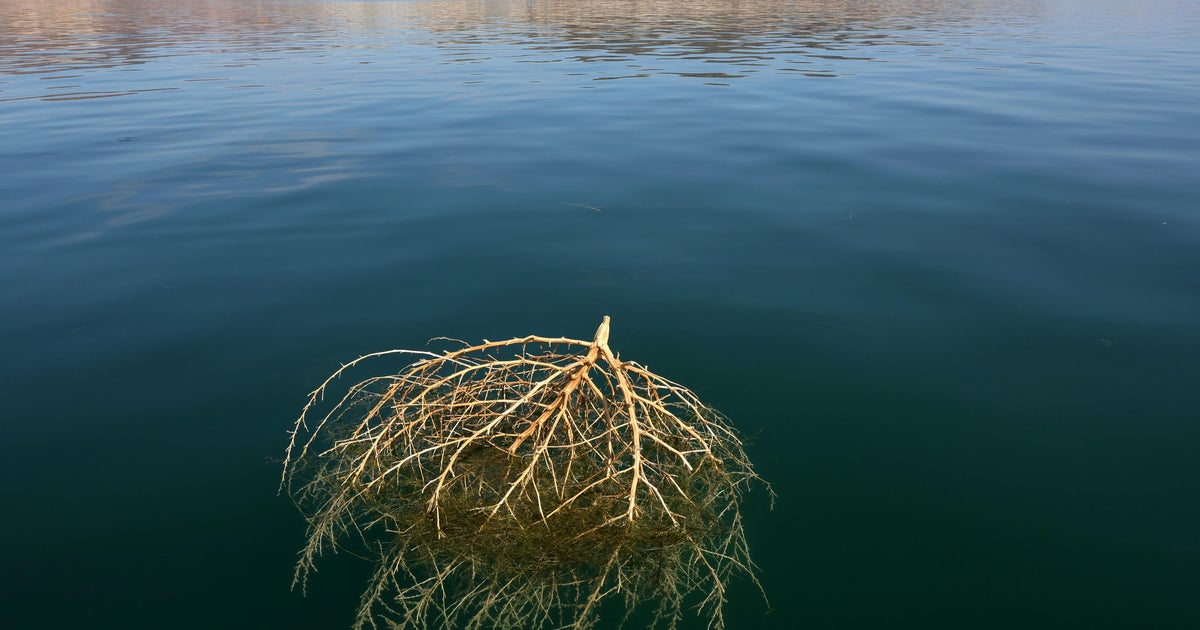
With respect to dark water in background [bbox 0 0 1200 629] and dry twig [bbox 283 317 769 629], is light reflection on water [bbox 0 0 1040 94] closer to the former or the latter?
dark water in background [bbox 0 0 1200 629]

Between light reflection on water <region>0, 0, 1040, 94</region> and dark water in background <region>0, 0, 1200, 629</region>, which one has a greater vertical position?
light reflection on water <region>0, 0, 1040, 94</region>

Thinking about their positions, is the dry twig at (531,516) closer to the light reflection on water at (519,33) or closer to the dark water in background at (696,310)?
the dark water in background at (696,310)

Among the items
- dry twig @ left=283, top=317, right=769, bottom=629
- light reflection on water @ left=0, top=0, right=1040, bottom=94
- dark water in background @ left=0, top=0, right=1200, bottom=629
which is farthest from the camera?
light reflection on water @ left=0, top=0, right=1040, bottom=94

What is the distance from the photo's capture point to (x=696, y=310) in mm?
7270

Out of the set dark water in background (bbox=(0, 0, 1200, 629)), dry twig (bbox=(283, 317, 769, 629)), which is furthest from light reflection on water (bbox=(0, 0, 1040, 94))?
dry twig (bbox=(283, 317, 769, 629))

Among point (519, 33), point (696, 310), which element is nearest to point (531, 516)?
point (696, 310)

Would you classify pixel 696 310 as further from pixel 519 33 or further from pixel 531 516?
pixel 519 33

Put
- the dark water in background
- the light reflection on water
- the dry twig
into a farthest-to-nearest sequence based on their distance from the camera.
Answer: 1. the light reflection on water
2. the dark water in background
3. the dry twig

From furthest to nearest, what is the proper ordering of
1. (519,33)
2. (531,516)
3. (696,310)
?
(519,33), (696,310), (531,516)

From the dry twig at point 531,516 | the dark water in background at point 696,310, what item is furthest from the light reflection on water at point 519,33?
the dry twig at point 531,516

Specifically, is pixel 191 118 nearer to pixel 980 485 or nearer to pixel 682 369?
pixel 682 369

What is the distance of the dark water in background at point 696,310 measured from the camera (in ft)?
Answer: 14.4

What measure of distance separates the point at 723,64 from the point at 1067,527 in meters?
21.7

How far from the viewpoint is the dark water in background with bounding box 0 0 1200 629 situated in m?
4.38
